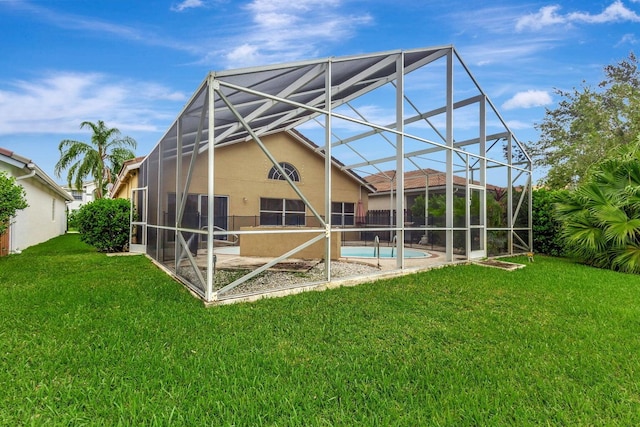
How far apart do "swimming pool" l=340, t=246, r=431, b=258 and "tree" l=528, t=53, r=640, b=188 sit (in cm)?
1104

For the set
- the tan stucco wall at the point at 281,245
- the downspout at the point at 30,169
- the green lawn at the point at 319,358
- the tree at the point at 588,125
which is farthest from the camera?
the tree at the point at 588,125

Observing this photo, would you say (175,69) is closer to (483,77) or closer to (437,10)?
(437,10)

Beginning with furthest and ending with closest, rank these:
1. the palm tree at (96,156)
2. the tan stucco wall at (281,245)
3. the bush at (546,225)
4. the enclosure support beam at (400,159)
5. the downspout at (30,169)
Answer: the palm tree at (96,156)
the bush at (546,225)
the downspout at (30,169)
the tan stucco wall at (281,245)
the enclosure support beam at (400,159)

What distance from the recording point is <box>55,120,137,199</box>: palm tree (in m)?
24.8

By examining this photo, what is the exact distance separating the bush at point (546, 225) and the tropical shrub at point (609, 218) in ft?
6.02

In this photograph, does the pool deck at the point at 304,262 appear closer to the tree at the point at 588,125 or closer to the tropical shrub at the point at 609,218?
the tropical shrub at the point at 609,218

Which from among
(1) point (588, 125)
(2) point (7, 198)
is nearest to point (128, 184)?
(2) point (7, 198)

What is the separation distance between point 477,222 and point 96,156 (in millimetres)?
27396

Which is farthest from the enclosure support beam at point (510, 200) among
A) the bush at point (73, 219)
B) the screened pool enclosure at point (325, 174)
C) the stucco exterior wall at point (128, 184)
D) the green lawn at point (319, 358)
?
the bush at point (73, 219)

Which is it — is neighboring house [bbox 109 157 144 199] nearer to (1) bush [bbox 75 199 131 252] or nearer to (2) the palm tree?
(1) bush [bbox 75 199 131 252]

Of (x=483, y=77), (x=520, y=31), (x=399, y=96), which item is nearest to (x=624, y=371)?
(x=399, y=96)

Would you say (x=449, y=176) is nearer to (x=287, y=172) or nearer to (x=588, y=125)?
(x=287, y=172)

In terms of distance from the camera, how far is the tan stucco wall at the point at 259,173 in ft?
42.4

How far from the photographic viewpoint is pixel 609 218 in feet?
24.9
